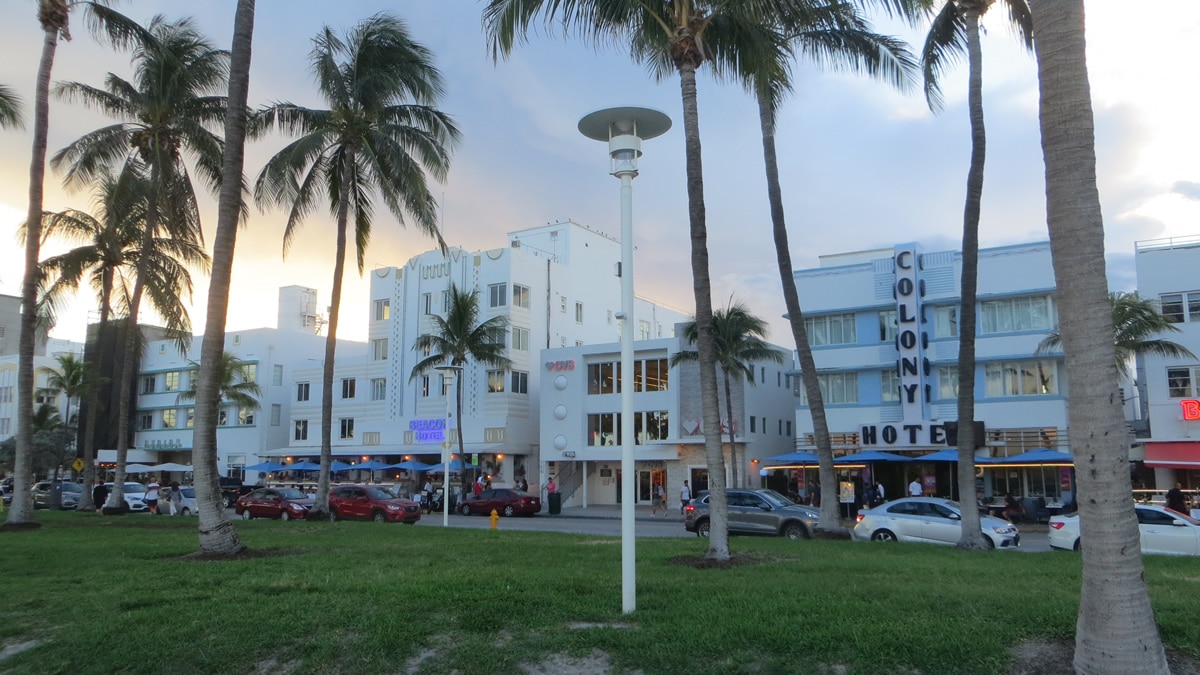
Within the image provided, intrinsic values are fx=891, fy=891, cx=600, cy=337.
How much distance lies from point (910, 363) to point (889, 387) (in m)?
1.66

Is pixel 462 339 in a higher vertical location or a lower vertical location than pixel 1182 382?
higher

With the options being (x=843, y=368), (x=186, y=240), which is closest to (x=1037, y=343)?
(x=843, y=368)

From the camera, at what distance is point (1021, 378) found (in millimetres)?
37781

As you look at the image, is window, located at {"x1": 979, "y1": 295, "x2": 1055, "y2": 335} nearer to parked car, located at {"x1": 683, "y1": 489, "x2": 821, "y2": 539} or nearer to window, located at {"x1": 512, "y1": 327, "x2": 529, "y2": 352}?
parked car, located at {"x1": 683, "y1": 489, "x2": 821, "y2": 539}

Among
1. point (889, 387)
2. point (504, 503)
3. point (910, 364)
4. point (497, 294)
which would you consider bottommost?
point (504, 503)

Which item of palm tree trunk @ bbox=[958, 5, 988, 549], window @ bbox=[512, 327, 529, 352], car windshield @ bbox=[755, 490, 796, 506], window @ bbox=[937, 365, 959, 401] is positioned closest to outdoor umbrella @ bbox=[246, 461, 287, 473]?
window @ bbox=[512, 327, 529, 352]

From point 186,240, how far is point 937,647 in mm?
27787

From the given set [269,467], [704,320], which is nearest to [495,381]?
[269,467]

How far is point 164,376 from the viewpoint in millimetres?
70375

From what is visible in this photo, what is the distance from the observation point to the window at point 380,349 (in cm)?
5691

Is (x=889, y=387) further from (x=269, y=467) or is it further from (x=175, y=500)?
(x=269, y=467)

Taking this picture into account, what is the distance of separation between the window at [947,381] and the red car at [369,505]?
22847 mm

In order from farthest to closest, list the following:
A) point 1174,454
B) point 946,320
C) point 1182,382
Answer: point 946,320 → point 1182,382 → point 1174,454

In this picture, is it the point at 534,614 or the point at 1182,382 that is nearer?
the point at 534,614
